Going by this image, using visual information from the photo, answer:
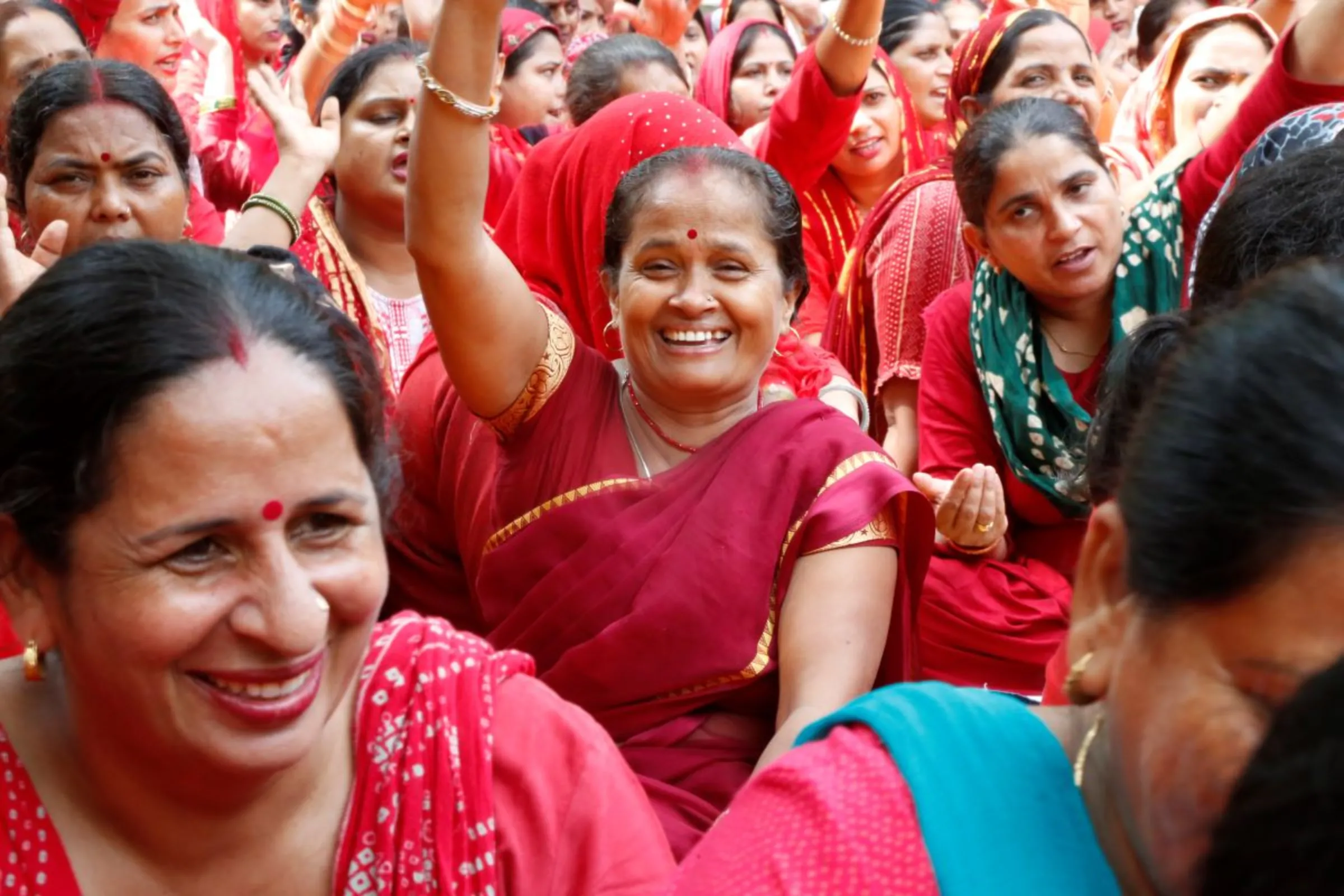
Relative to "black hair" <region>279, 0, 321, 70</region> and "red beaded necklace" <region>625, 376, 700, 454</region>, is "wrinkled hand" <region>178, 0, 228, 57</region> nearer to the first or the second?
"black hair" <region>279, 0, 321, 70</region>

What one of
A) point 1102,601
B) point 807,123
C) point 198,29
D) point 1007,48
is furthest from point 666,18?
point 1102,601

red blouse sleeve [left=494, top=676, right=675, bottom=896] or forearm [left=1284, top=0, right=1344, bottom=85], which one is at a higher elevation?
forearm [left=1284, top=0, right=1344, bottom=85]

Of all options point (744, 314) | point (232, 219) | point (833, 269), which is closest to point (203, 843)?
point (744, 314)

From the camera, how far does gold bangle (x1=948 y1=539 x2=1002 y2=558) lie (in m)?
3.19

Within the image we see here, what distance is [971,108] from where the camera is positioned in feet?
14.3

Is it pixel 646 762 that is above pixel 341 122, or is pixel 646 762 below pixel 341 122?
below

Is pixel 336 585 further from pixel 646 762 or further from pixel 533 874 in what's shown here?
pixel 646 762

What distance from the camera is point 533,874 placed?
150cm

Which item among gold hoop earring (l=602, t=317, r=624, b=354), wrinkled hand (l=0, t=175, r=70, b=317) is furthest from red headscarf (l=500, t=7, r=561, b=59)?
wrinkled hand (l=0, t=175, r=70, b=317)

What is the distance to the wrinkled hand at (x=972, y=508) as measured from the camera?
9.35 feet

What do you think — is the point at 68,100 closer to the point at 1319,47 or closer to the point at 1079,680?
the point at 1319,47

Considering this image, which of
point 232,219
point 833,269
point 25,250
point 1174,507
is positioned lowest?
point 833,269

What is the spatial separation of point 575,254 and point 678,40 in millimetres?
4155

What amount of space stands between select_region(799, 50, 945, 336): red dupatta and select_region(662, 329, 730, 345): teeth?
234 centimetres
